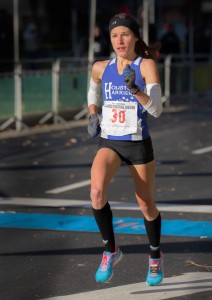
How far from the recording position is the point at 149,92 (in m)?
6.64

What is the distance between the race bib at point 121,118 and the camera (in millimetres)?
6773

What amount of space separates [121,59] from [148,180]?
2.99 feet

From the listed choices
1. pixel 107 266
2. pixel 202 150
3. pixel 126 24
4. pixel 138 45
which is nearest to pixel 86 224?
pixel 107 266

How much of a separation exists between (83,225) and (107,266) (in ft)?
8.16

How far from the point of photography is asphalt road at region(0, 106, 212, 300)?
6789 millimetres

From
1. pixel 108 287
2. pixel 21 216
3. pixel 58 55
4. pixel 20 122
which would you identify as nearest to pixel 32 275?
pixel 108 287

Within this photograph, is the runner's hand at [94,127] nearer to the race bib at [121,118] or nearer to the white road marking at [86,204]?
the race bib at [121,118]

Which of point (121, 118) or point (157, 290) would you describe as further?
point (121, 118)

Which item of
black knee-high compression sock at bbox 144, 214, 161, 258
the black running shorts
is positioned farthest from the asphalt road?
the black running shorts

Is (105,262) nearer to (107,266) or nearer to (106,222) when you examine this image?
(107,266)

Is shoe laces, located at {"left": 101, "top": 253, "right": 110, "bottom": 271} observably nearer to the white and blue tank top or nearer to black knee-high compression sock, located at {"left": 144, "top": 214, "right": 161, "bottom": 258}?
black knee-high compression sock, located at {"left": 144, "top": 214, "right": 161, "bottom": 258}

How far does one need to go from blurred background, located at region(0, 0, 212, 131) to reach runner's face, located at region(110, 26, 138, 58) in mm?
3371

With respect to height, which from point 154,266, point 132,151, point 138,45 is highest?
→ point 138,45

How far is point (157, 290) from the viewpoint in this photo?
6.65 m
